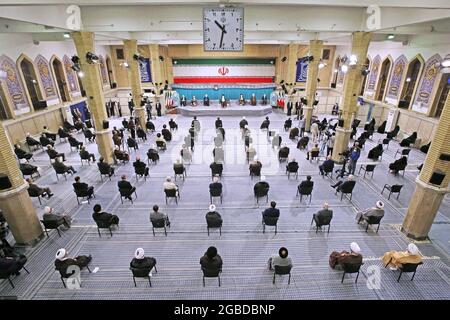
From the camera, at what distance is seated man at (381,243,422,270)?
576 centimetres

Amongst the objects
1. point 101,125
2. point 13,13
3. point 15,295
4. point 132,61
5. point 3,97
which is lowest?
point 15,295

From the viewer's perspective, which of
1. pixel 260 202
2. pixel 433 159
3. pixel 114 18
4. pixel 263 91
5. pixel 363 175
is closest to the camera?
pixel 433 159

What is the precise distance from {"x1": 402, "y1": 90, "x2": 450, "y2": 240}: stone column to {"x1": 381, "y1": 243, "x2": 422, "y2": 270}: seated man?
1715 millimetres

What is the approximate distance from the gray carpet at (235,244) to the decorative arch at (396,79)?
8.70m

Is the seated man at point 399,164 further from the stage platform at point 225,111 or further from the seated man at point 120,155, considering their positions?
the stage platform at point 225,111

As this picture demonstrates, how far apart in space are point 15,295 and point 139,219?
11.2 feet

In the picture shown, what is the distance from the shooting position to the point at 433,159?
6648 millimetres

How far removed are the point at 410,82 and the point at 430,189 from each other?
13.0 meters

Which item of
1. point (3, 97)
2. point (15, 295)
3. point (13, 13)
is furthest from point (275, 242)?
point (3, 97)

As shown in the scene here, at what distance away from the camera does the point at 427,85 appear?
14.8m

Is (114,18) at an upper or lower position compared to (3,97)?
upper

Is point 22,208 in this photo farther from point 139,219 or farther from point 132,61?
point 132,61

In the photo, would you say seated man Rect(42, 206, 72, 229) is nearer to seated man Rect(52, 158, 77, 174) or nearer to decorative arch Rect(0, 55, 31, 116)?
seated man Rect(52, 158, 77, 174)

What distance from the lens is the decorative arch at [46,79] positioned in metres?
16.3
